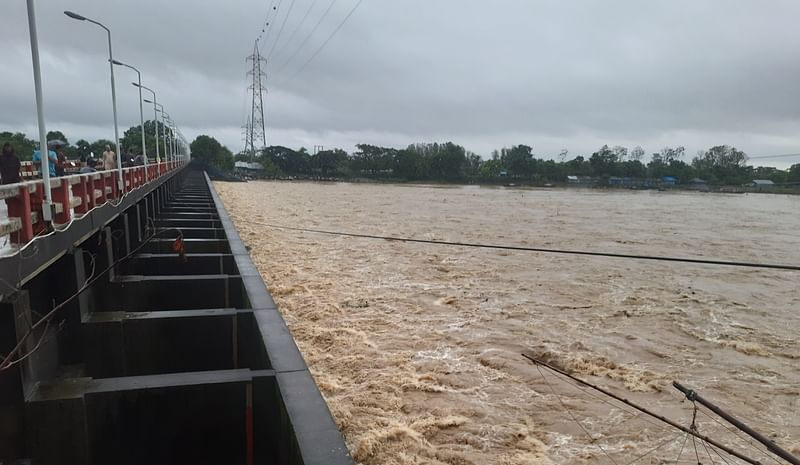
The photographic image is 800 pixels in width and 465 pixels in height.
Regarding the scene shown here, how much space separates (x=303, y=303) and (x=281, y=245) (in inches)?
322

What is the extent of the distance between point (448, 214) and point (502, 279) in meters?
21.0

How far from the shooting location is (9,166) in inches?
324

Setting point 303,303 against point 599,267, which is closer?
point 303,303

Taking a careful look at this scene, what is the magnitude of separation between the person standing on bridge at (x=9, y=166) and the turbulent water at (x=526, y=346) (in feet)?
17.0

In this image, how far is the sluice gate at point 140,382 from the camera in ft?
15.9

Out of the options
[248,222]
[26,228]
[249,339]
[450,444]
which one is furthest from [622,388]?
[248,222]

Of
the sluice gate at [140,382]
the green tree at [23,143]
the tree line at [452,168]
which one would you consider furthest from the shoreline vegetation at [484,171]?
the sluice gate at [140,382]

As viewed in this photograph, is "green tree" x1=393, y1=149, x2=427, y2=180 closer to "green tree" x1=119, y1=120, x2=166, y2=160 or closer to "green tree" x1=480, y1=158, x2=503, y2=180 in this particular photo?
"green tree" x1=480, y1=158, x2=503, y2=180

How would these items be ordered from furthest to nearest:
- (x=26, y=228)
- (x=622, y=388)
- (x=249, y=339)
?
(x=622, y=388), (x=249, y=339), (x=26, y=228)

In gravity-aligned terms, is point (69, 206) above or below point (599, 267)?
above

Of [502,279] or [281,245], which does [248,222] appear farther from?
[502,279]

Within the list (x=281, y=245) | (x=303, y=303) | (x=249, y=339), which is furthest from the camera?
(x=281, y=245)

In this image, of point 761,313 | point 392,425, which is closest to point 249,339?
point 392,425

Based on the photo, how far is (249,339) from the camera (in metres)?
7.25
